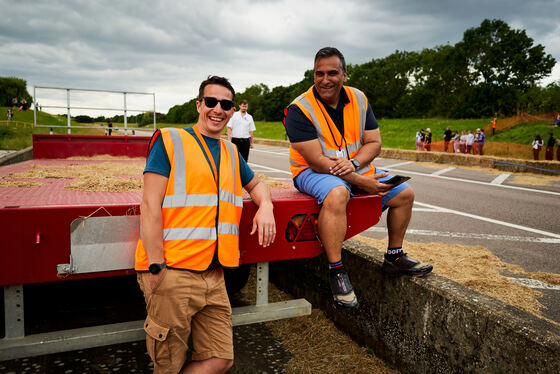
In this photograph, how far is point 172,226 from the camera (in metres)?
2.10

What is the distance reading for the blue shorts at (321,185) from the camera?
2.83m

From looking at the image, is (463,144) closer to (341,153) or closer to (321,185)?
(341,153)

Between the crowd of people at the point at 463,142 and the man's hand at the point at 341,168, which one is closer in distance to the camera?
the man's hand at the point at 341,168

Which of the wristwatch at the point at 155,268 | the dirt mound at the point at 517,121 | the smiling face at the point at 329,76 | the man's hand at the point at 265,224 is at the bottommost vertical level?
the wristwatch at the point at 155,268

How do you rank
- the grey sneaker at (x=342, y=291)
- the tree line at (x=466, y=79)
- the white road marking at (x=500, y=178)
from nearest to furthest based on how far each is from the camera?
the grey sneaker at (x=342, y=291), the white road marking at (x=500, y=178), the tree line at (x=466, y=79)

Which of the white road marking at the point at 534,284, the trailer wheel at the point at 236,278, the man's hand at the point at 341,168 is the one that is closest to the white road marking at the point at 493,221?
the white road marking at the point at 534,284

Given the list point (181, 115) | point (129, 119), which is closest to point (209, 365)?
point (129, 119)

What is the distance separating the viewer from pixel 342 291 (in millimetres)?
2721

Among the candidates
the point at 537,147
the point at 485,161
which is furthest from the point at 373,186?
the point at 537,147

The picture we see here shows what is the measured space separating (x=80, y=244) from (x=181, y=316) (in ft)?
2.18

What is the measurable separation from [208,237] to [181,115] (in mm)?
153956

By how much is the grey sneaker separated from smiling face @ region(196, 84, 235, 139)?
1.21m

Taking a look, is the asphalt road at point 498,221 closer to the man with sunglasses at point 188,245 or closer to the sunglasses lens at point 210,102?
the man with sunglasses at point 188,245

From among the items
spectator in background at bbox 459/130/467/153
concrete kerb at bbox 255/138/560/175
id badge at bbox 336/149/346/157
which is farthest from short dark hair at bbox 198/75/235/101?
spectator in background at bbox 459/130/467/153
